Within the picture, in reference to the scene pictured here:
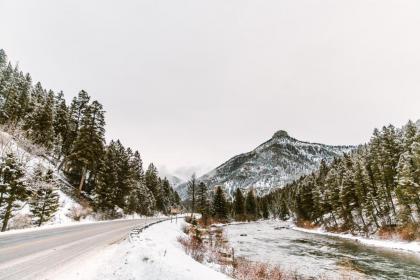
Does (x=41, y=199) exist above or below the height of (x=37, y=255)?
above

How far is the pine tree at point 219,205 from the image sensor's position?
9678 cm

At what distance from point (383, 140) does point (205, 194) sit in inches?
2131

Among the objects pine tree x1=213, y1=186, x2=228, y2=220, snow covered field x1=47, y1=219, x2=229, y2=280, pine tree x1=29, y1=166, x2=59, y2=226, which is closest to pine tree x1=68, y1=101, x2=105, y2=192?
pine tree x1=29, y1=166, x2=59, y2=226

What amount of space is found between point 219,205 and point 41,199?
235ft

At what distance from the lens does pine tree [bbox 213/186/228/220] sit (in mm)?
96775

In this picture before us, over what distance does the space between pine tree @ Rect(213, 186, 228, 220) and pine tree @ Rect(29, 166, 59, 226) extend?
6928 cm

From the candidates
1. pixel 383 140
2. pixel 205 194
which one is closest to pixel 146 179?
pixel 205 194

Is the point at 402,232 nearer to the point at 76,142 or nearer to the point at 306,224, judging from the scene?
the point at 306,224

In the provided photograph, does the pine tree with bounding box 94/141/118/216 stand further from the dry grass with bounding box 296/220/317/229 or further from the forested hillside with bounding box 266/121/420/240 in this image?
the dry grass with bounding box 296/220/317/229

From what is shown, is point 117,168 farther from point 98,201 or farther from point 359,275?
point 359,275

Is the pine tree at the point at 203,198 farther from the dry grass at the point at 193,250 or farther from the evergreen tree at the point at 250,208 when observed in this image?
the dry grass at the point at 193,250

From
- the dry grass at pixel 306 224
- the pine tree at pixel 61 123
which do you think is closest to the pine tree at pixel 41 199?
the pine tree at pixel 61 123

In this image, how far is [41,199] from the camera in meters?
30.7

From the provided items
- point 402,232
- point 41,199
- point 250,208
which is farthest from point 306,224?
point 41,199
